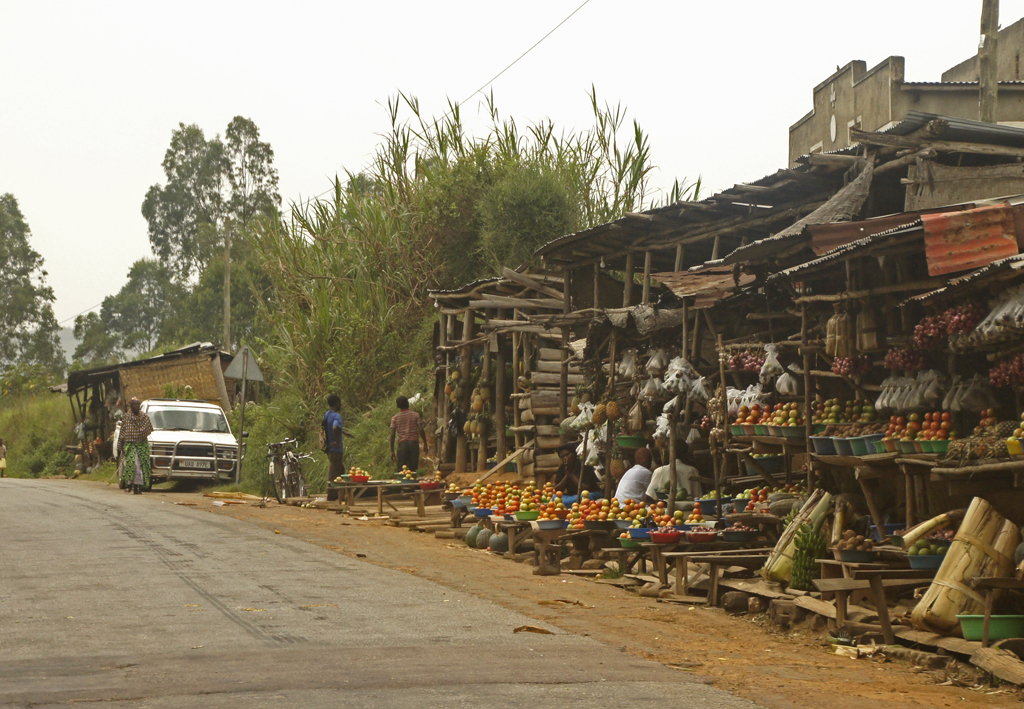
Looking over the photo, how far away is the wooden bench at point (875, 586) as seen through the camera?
7914 mm

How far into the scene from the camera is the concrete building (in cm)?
2836

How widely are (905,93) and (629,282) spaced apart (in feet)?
53.8

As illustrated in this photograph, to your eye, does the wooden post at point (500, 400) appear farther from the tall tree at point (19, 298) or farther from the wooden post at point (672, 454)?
the tall tree at point (19, 298)

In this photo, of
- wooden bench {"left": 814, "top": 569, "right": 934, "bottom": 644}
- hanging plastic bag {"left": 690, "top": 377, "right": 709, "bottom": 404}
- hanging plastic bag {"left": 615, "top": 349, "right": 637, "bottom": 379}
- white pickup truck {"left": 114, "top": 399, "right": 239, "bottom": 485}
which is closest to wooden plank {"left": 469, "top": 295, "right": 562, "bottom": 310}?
hanging plastic bag {"left": 615, "top": 349, "right": 637, "bottom": 379}

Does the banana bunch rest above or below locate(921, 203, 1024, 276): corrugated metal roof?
below

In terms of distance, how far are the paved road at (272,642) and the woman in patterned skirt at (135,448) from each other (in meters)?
10.0

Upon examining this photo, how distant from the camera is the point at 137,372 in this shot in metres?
34.6

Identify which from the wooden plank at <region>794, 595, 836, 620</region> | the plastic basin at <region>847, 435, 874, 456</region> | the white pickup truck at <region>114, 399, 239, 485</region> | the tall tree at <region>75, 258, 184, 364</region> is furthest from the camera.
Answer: the tall tree at <region>75, 258, 184, 364</region>

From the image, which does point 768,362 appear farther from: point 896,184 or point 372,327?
point 372,327

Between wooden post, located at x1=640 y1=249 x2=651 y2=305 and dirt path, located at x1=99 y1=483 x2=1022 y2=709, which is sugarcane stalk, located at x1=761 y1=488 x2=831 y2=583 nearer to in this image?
dirt path, located at x1=99 y1=483 x2=1022 y2=709

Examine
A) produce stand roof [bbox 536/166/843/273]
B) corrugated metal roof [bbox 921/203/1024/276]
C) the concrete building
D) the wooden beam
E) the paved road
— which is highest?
the concrete building

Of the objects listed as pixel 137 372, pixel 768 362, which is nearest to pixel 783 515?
pixel 768 362

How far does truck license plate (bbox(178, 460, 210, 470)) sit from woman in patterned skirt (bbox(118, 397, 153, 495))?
88 centimetres

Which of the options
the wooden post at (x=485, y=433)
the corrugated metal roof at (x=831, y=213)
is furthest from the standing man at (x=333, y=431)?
the corrugated metal roof at (x=831, y=213)
